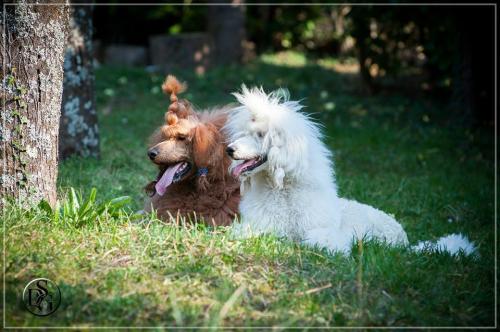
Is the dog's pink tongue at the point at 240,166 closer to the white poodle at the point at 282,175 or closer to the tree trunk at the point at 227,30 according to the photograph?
the white poodle at the point at 282,175

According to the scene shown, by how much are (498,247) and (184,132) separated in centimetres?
315

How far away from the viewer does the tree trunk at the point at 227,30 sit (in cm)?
1350

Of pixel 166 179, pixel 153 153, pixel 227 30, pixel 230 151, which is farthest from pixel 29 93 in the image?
pixel 227 30

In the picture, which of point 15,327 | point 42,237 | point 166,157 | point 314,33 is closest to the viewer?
point 15,327

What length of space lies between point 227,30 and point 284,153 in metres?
9.53

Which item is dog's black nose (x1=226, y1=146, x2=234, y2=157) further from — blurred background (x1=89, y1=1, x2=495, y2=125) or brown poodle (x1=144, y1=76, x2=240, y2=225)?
blurred background (x1=89, y1=1, x2=495, y2=125)

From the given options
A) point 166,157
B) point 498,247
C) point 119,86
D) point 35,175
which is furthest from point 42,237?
point 119,86

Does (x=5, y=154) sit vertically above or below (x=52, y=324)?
above

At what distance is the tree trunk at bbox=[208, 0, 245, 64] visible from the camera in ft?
44.3

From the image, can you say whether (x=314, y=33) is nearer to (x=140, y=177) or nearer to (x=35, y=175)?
(x=140, y=177)

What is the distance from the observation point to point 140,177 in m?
7.03

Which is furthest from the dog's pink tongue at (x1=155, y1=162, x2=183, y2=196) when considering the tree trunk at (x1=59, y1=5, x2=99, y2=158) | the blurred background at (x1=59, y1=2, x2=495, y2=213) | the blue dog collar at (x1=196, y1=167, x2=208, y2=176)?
the tree trunk at (x1=59, y1=5, x2=99, y2=158)

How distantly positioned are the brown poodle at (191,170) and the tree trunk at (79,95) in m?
2.59

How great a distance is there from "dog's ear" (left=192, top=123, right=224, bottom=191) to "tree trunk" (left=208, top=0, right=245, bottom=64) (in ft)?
29.5
